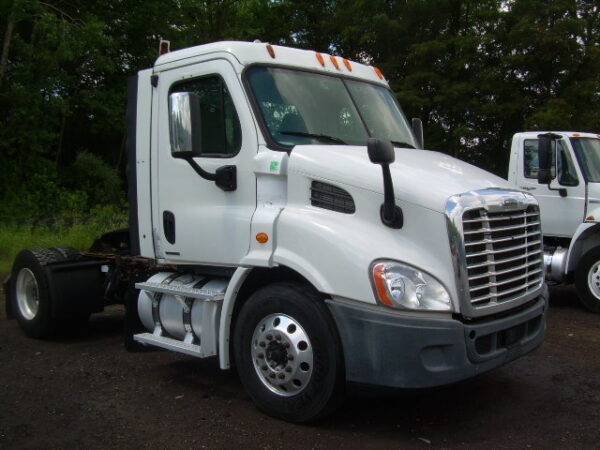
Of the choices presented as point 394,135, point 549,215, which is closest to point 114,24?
point 549,215

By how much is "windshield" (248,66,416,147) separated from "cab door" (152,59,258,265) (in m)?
0.19

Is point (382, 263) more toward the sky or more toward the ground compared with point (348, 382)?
more toward the sky

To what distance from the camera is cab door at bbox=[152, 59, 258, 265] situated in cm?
483

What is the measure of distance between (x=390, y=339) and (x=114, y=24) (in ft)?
65.0

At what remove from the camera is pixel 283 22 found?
87.8 ft

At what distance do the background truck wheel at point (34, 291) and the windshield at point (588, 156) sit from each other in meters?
6.98

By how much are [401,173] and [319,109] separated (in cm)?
108

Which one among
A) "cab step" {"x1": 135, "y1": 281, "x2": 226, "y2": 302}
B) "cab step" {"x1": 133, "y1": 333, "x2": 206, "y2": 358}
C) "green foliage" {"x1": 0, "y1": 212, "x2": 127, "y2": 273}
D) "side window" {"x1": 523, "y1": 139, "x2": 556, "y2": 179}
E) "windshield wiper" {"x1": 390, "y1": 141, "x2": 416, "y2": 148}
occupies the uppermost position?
"side window" {"x1": 523, "y1": 139, "x2": 556, "y2": 179}

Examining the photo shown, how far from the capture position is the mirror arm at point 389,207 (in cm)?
409

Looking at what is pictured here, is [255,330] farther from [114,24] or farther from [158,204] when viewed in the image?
[114,24]

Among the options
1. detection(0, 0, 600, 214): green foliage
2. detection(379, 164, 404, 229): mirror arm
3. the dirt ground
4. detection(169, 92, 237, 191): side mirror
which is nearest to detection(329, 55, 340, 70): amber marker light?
detection(169, 92, 237, 191): side mirror

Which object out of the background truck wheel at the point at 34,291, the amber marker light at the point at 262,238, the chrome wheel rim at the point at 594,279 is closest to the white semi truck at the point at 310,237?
the amber marker light at the point at 262,238

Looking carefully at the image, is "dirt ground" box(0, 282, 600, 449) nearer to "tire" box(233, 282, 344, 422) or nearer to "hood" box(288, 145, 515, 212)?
"tire" box(233, 282, 344, 422)

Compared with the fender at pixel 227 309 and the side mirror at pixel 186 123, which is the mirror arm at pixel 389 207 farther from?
the side mirror at pixel 186 123
